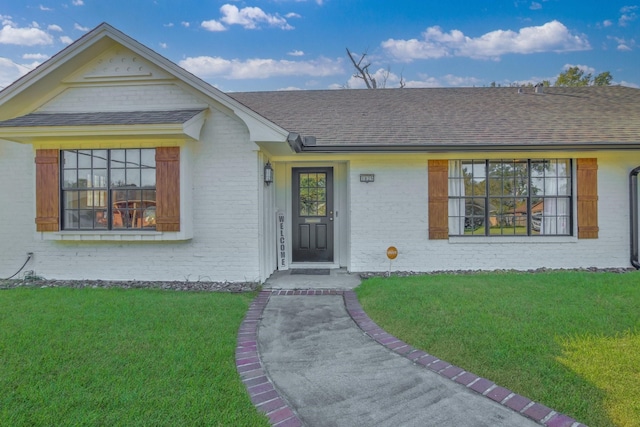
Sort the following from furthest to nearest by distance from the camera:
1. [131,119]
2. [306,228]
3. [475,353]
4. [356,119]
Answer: [356,119] → [306,228] → [131,119] → [475,353]

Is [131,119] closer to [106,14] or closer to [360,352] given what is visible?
[360,352]

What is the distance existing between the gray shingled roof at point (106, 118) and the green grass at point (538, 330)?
161 inches

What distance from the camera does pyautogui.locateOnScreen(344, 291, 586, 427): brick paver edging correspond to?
225 centimetres

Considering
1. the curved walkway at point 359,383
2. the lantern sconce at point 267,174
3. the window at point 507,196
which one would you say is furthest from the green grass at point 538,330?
the lantern sconce at point 267,174

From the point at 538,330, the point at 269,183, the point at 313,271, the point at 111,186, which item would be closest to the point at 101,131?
the point at 111,186

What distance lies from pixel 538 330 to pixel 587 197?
15.1 feet

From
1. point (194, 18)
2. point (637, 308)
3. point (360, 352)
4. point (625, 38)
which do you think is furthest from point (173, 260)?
point (625, 38)

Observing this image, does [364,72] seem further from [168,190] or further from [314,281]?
[168,190]

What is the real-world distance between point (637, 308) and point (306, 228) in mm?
5382

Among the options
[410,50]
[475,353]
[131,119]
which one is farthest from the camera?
[410,50]

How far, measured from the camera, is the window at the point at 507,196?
277 inches

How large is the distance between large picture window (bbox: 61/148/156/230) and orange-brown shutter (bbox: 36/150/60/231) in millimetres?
106

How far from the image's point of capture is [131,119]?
221 inches

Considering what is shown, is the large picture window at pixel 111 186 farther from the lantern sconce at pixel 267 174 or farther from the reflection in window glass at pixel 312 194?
the reflection in window glass at pixel 312 194
